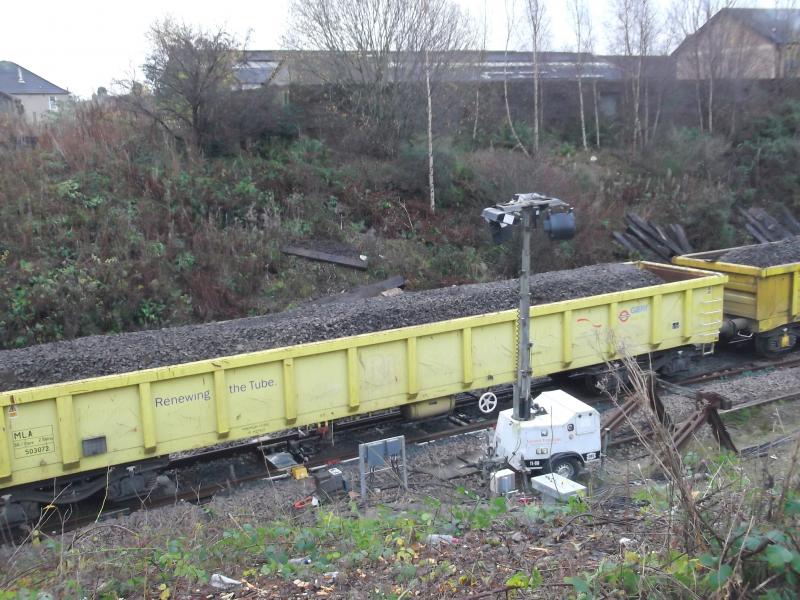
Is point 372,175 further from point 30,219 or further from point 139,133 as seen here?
point 30,219

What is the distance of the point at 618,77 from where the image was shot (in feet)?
103

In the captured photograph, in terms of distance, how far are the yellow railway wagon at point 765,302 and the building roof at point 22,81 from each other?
3621 cm

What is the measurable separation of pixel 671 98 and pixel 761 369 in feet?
66.2

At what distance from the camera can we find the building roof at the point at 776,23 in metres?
32.6

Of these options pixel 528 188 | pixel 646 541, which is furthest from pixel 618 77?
pixel 646 541

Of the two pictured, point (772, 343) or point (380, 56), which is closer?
point (772, 343)

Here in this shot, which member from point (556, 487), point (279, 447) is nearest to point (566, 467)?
point (556, 487)

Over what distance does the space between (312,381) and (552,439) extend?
3325 millimetres

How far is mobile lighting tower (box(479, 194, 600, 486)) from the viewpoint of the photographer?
306 inches

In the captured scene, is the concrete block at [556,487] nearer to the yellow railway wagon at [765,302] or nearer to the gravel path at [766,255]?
the yellow railway wagon at [765,302]

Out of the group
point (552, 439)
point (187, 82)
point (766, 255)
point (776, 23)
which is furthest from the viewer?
point (776, 23)

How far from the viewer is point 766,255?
1460 centimetres

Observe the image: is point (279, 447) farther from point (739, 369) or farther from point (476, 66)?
point (476, 66)

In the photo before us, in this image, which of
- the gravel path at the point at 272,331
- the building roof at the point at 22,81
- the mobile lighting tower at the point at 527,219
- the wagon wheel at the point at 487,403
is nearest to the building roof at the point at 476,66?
the gravel path at the point at 272,331
